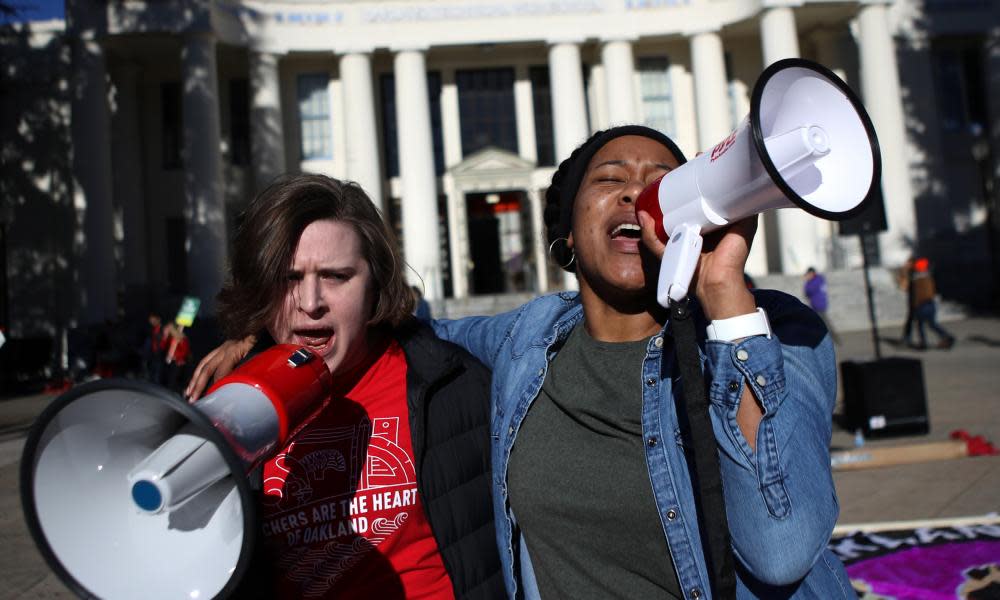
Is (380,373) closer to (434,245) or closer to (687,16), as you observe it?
(434,245)

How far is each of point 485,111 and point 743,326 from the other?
24206 mm

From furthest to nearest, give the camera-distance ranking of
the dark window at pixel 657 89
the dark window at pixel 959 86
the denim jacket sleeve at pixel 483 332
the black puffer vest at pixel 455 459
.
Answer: the dark window at pixel 959 86 → the dark window at pixel 657 89 → the denim jacket sleeve at pixel 483 332 → the black puffer vest at pixel 455 459

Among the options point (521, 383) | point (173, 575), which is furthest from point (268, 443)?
point (521, 383)

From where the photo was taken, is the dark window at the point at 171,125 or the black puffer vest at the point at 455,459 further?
the dark window at the point at 171,125

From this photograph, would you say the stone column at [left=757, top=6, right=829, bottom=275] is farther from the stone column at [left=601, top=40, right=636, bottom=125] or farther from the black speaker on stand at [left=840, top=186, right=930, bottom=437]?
the black speaker on stand at [left=840, top=186, right=930, bottom=437]

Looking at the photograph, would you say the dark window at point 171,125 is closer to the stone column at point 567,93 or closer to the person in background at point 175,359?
the stone column at point 567,93

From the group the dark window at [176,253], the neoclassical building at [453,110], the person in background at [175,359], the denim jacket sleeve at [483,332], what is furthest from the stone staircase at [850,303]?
the denim jacket sleeve at [483,332]

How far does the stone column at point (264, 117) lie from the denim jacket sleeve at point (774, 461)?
22.4 metres

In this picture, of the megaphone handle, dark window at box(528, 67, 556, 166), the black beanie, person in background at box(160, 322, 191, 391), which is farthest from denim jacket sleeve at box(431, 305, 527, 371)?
dark window at box(528, 67, 556, 166)

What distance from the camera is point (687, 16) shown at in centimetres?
2344

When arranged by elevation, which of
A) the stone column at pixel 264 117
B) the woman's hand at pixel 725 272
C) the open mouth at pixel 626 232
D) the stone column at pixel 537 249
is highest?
the stone column at pixel 264 117

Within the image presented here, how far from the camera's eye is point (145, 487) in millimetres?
1190

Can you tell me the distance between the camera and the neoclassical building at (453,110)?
68.3 feet

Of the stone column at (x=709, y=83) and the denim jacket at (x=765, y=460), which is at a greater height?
the stone column at (x=709, y=83)
